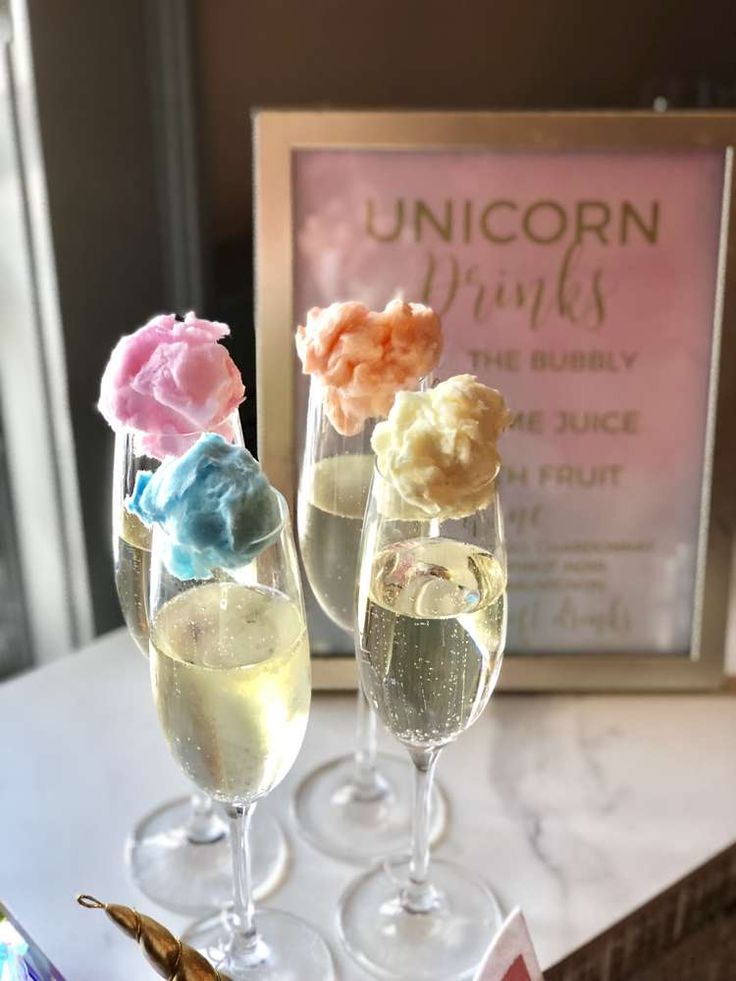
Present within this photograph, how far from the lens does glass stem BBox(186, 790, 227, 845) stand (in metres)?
0.80

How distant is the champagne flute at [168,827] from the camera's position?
2.20ft

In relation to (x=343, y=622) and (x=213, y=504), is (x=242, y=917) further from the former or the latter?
(x=213, y=504)

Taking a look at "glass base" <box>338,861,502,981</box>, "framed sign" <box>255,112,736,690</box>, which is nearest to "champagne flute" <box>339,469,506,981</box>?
"glass base" <box>338,861,502,981</box>

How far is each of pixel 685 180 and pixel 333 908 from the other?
0.57m

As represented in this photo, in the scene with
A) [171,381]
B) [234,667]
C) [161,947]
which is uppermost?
[171,381]

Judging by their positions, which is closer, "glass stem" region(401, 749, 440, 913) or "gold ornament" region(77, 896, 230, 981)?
"gold ornament" region(77, 896, 230, 981)

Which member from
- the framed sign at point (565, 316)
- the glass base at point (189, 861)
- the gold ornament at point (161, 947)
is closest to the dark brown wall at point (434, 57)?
the framed sign at point (565, 316)

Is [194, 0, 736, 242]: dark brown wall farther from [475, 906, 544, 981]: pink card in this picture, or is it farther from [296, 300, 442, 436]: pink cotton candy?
[475, 906, 544, 981]: pink card

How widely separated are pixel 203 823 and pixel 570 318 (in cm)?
46

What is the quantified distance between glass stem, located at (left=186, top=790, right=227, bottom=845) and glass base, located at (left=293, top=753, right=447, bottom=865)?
0.06 meters

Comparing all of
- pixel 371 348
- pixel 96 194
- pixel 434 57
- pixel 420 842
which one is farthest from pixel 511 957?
pixel 434 57

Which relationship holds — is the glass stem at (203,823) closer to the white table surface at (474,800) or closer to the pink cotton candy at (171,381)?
the white table surface at (474,800)

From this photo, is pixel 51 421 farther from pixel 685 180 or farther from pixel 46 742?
pixel 685 180

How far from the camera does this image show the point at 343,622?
0.75 m
